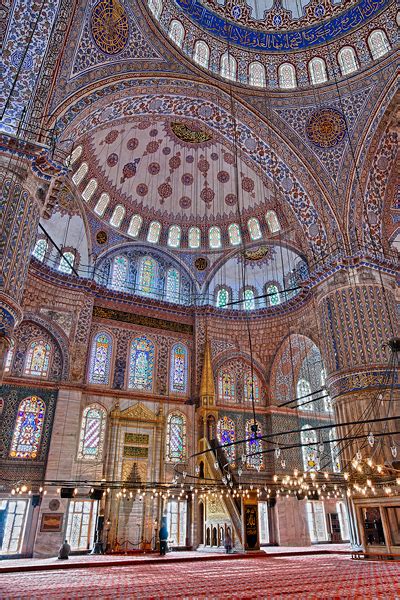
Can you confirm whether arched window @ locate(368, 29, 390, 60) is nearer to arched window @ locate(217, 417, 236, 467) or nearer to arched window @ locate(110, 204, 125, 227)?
arched window @ locate(110, 204, 125, 227)

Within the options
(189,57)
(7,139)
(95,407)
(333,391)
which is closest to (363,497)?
(333,391)

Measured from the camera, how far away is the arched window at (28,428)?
11.9m

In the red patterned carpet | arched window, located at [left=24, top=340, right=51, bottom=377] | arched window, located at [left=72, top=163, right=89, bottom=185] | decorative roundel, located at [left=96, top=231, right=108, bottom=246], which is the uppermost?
Answer: arched window, located at [left=72, top=163, right=89, bottom=185]

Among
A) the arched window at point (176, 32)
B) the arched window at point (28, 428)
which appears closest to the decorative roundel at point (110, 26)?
the arched window at point (176, 32)

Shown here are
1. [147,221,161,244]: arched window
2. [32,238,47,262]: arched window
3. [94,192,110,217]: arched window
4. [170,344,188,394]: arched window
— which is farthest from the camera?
[147,221,161,244]: arched window

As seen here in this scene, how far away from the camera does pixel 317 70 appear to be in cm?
1328

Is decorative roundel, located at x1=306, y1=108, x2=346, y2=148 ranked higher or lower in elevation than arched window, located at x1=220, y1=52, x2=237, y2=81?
lower

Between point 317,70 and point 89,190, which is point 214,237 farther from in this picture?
point 317,70

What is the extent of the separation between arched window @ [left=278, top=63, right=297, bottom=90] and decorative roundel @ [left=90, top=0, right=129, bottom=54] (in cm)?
511

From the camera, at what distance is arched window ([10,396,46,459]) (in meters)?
11.9

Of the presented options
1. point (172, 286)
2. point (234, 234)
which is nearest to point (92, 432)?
point (172, 286)

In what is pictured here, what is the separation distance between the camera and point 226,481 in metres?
11.4

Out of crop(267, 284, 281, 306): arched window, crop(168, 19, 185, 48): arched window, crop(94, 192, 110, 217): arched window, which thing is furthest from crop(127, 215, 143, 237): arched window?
crop(168, 19, 185, 48): arched window

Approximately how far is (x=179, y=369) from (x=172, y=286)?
3455mm
